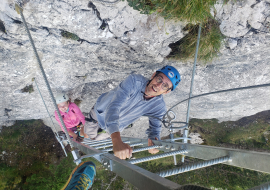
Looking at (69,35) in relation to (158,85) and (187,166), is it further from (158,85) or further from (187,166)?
(187,166)

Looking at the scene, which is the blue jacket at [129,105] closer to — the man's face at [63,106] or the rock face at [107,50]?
the rock face at [107,50]

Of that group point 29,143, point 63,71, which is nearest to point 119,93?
point 63,71

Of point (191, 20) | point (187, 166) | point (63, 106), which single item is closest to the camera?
point (187, 166)

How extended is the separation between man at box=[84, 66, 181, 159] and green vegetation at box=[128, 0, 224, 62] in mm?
890

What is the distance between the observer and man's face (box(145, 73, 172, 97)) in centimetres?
309

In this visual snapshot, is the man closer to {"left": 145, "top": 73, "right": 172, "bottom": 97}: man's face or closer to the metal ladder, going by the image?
{"left": 145, "top": 73, "right": 172, "bottom": 97}: man's face

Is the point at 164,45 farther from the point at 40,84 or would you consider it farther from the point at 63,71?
the point at 40,84

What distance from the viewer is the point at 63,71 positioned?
441cm

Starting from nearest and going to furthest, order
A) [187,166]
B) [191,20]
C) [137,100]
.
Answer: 1. [187,166]
2. [191,20]
3. [137,100]

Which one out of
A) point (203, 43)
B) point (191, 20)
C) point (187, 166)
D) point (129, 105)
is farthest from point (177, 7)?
point (187, 166)

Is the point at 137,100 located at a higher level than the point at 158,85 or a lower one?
lower

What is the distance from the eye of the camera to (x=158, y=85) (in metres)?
3.10

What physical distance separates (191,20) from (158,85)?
129 centimetres

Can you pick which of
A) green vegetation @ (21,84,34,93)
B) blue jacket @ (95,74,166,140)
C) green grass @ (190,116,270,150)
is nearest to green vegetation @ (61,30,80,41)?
blue jacket @ (95,74,166,140)
